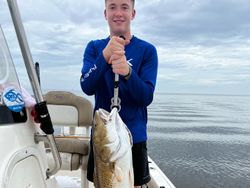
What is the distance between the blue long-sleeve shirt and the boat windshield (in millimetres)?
545

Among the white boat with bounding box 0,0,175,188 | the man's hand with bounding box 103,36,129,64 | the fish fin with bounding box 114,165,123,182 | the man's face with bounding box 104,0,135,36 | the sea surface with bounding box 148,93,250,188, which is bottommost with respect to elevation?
the sea surface with bounding box 148,93,250,188

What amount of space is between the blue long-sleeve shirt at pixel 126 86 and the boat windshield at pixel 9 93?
545 millimetres

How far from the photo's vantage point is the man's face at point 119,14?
7.50 feet

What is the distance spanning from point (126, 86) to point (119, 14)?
0.50 meters

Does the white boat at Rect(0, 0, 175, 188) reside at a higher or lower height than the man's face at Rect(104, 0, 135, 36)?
lower

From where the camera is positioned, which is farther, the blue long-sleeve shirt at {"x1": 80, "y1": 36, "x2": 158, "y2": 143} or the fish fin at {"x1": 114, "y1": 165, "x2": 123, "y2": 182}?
the blue long-sleeve shirt at {"x1": 80, "y1": 36, "x2": 158, "y2": 143}

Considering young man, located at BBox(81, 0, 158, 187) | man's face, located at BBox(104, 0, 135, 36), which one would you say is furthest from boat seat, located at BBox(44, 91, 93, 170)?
man's face, located at BBox(104, 0, 135, 36)

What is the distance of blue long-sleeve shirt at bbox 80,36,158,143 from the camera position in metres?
2.23

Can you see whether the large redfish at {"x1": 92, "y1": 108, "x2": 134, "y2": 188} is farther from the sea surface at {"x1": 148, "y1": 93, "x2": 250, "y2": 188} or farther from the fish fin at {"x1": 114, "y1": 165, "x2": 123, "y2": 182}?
the sea surface at {"x1": 148, "y1": 93, "x2": 250, "y2": 188}

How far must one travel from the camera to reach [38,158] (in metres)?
1.92

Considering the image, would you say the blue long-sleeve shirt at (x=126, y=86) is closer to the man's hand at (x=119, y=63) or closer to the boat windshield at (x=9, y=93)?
the man's hand at (x=119, y=63)

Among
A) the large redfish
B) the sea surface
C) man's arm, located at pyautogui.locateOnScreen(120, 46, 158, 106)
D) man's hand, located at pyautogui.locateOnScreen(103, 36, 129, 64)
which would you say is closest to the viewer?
the large redfish

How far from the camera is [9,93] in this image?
1.72 meters

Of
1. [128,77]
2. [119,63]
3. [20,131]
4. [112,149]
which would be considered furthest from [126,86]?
[20,131]
